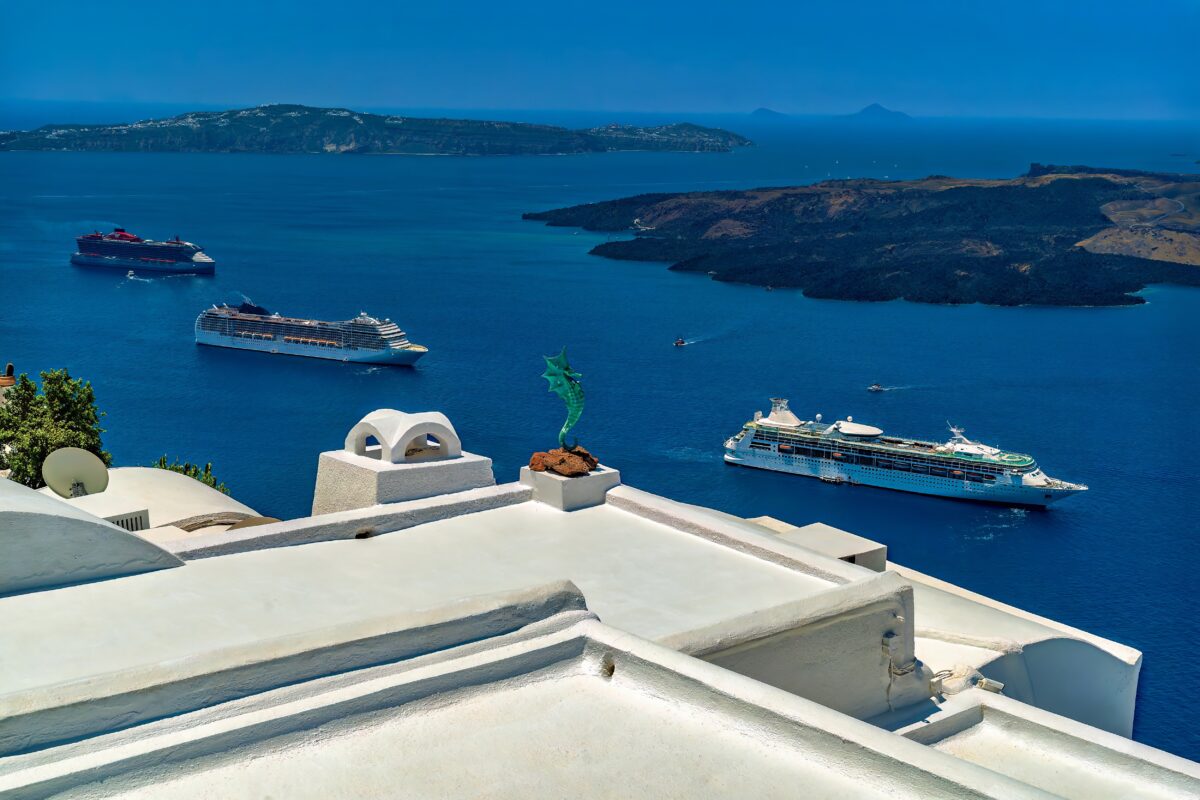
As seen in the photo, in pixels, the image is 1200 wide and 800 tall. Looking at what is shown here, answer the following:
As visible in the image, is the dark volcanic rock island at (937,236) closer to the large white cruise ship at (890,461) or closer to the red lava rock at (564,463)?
the large white cruise ship at (890,461)

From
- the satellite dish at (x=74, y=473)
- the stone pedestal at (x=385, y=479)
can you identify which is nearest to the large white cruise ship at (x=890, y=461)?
the satellite dish at (x=74, y=473)

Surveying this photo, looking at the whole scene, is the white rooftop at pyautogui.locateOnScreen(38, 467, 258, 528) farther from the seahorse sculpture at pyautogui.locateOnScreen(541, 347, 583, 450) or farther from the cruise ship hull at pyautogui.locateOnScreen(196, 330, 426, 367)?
the cruise ship hull at pyautogui.locateOnScreen(196, 330, 426, 367)

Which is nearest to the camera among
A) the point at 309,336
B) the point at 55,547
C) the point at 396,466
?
the point at 55,547

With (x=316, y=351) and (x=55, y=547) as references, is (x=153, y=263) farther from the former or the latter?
(x=55, y=547)

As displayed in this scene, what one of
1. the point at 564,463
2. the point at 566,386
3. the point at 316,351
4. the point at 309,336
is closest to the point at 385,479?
the point at 564,463

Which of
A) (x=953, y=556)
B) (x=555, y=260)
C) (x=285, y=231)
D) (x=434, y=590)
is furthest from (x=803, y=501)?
(x=285, y=231)

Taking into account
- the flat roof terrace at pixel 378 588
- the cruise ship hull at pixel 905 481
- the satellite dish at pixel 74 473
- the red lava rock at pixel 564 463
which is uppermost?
the red lava rock at pixel 564 463

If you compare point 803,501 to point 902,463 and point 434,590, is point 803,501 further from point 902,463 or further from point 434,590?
point 434,590

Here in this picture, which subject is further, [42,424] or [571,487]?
[42,424]
